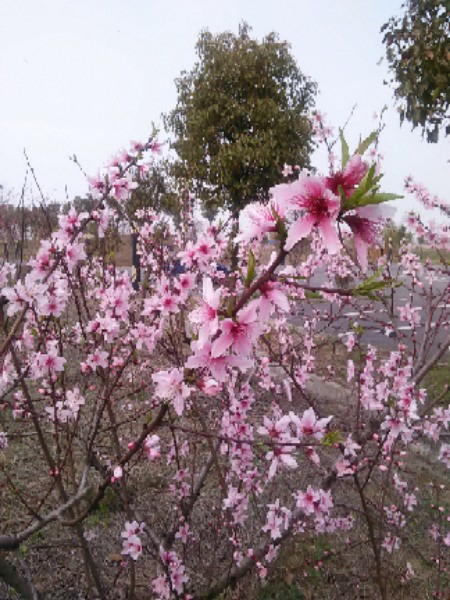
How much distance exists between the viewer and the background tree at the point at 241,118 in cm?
1750

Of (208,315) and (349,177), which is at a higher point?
(349,177)

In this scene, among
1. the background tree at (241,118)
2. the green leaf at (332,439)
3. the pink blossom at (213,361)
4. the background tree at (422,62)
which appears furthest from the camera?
the background tree at (241,118)

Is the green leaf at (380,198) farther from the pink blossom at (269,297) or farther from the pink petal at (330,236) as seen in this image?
the pink blossom at (269,297)

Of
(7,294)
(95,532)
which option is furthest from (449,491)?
(7,294)

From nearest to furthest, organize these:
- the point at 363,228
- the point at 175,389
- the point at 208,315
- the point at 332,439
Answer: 1. the point at 363,228
2. the point at 208,315
3. the point at 175,389
4. the point at 332,439

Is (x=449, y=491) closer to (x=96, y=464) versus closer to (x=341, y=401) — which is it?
(x=341, y=401)

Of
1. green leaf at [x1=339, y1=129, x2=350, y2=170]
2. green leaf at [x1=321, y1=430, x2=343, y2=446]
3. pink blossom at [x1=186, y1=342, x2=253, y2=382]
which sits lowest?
green leaf at [x1=321, y1=430, x2=343, y2=446]

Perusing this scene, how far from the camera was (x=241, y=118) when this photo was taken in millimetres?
18031

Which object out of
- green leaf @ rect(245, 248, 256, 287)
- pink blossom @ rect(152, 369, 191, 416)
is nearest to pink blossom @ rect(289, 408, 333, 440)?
pink blossom @ rect(152, 369, 191, 416)

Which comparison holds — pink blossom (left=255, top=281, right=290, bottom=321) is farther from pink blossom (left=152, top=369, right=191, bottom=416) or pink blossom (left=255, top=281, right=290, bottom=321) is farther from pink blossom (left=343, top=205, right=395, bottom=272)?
pink blossom (left=152, top=369, right=191, bottom=416)

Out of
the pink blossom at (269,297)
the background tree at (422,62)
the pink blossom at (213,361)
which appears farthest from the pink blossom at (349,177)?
the background tree at (422,62)

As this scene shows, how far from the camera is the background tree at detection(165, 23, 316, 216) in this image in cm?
1750

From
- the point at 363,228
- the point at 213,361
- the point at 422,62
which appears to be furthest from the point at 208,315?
the point at 422,62

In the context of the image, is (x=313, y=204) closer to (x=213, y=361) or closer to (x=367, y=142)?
(x=367, y=142)
